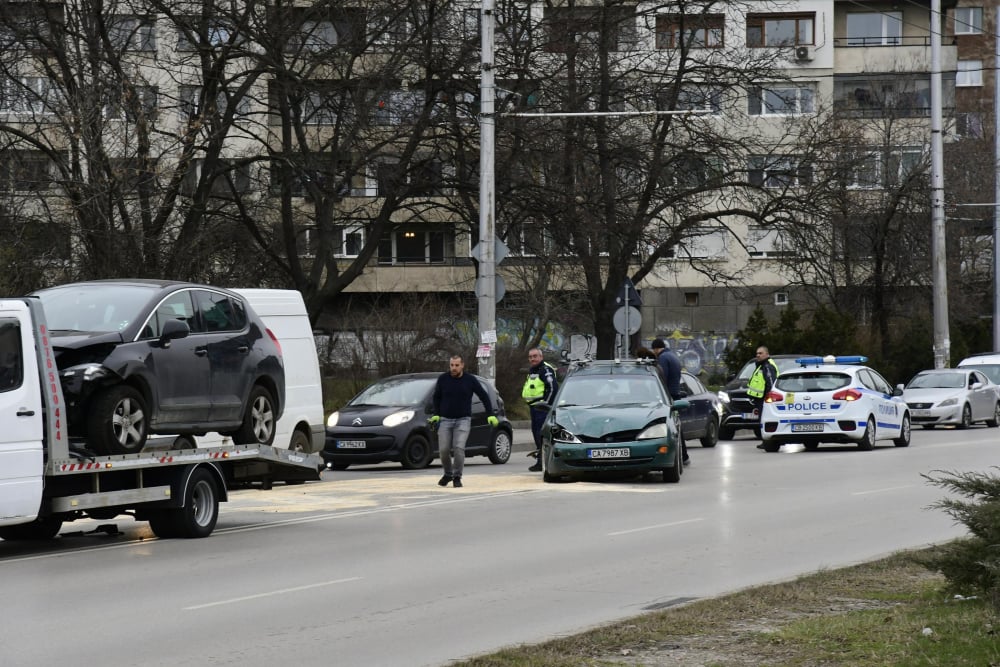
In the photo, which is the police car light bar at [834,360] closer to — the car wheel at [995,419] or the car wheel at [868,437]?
the car wheel at [868,437]

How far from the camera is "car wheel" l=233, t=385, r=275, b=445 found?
15914 mm

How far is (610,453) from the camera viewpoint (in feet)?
66.4

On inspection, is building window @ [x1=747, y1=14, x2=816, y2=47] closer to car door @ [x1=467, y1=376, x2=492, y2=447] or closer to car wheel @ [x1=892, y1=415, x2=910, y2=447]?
car wheel @ [x1=892, y1=415, x2=910, y2=447]

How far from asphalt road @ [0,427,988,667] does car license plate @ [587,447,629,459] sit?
0.40 meters

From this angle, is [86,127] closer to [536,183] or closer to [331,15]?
[331,15]

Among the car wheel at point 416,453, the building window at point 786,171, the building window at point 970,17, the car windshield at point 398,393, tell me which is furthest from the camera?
the building window at point 970,17

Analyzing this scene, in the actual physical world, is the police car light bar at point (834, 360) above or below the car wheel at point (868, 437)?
above

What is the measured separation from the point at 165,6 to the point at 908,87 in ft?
154

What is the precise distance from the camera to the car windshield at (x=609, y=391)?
21.5 metres

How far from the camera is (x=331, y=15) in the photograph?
106 feet

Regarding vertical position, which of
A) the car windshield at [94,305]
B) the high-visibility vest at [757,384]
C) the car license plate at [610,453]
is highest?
the car windshield at [94,305]

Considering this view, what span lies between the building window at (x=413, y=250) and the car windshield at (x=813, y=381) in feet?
143

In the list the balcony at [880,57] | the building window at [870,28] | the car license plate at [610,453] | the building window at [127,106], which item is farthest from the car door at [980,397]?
the building window at [870,28]

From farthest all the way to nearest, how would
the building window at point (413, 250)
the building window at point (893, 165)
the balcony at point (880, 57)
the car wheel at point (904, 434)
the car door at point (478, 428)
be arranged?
the building window at point (413, 250)
the balcony at point (880, 57)
the building window at point (893, 165)
the car wheel at point (904, 434)
the car door at point (478, 428)
